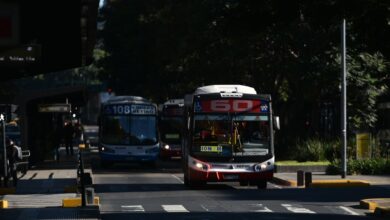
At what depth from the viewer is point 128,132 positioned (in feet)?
142

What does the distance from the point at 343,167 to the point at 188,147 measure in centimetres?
649

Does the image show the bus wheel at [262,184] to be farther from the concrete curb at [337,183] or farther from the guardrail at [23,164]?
the guardrail at [23,164]

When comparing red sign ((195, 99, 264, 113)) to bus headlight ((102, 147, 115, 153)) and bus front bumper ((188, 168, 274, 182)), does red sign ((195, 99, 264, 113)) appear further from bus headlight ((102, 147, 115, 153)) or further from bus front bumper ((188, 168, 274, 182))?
bus headlight ((102, 147, 115, 153))

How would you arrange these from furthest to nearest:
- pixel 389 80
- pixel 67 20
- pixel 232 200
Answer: pixel 389 80, pixel 232 200, pixel 67 20

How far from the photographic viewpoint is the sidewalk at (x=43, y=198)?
1738cm

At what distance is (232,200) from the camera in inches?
896

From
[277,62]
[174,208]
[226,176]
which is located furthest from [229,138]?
[277,62]

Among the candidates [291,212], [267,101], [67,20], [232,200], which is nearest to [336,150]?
[267,101]

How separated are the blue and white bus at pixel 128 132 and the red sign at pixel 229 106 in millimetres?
15900

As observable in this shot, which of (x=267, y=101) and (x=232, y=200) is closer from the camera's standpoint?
(x=232, y=200)

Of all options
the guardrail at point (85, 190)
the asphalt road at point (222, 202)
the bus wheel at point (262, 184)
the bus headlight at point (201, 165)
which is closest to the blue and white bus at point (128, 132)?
the asphalt road at point (222, 202)

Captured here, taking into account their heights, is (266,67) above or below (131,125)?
above

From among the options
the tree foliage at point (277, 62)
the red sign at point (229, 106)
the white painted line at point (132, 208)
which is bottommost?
the white painted line at point (132, 208)

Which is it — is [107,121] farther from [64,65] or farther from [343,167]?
[64,65]
